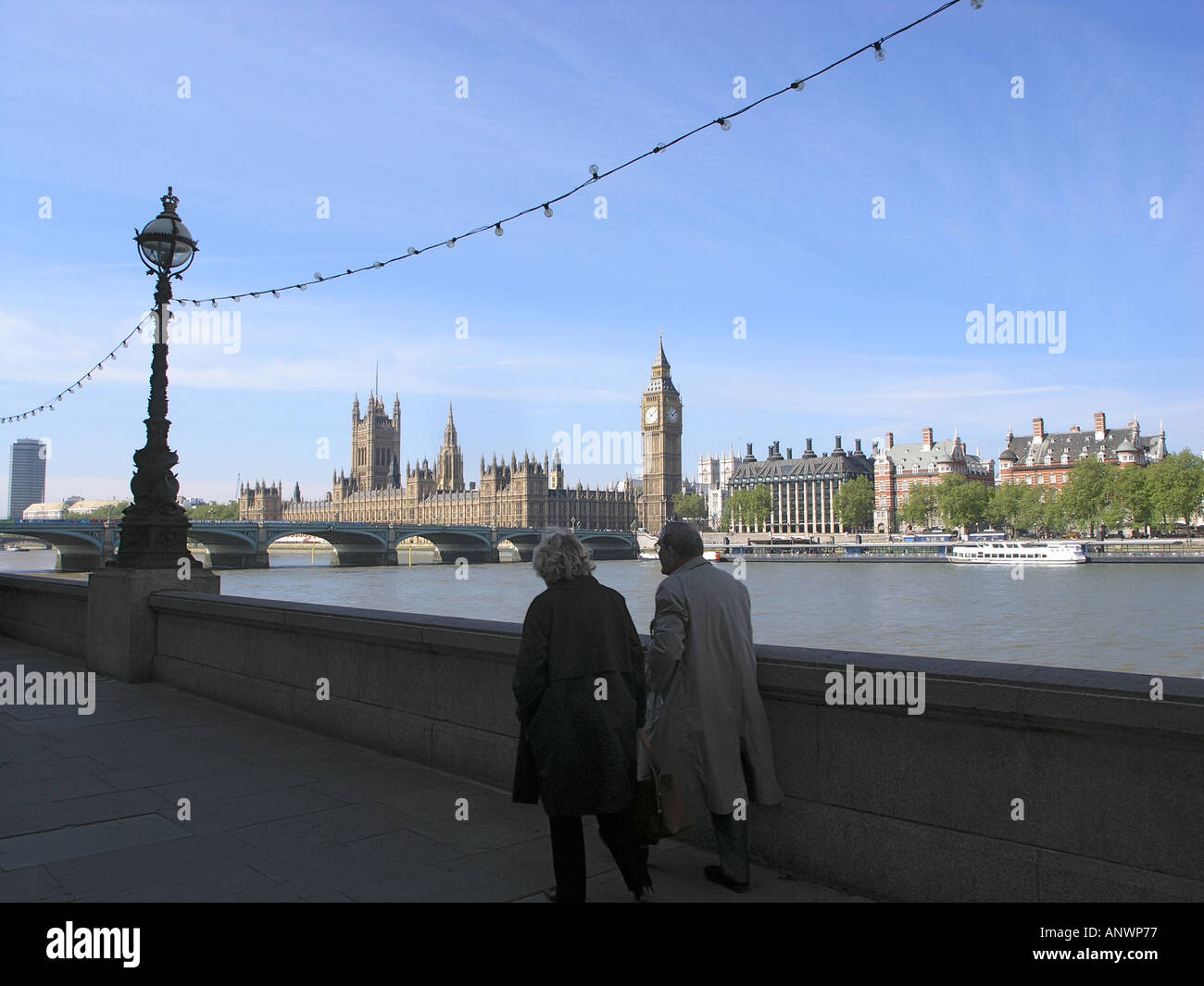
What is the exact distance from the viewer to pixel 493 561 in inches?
3632

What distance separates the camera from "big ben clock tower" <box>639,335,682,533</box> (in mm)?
147375

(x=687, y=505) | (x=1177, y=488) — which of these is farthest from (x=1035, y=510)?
(x=687, y=505)

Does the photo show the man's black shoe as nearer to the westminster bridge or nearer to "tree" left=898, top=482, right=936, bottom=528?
the westminster bridge

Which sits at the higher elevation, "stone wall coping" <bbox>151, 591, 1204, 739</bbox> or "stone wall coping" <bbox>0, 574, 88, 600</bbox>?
"stone wall coping" <bbox>151, 591, 1204, 739</bbox>

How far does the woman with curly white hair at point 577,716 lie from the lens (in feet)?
11.1

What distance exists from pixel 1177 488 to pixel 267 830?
89.8 metres

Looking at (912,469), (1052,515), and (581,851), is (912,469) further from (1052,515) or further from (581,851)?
(581,851)

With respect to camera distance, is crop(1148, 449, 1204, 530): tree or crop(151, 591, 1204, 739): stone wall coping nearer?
crop(151, 591, 1204, 739): stone wall coping

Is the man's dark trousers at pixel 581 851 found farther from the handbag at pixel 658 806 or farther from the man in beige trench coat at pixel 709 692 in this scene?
the man in beige trench coat at pixel 709 692

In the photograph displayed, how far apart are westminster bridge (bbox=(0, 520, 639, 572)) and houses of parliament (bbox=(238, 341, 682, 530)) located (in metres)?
37.1

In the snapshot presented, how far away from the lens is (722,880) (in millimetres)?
3764

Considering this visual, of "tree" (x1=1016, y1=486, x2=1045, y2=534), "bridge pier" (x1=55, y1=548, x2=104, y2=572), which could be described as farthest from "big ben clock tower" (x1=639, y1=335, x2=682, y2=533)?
"bridge pier" (x1=55, y1=548, x2=104, y2=572)

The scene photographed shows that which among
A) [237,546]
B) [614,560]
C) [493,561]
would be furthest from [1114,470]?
[237,546]
